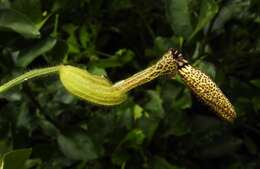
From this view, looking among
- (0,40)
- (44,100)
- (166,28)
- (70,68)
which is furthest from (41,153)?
(166,28)

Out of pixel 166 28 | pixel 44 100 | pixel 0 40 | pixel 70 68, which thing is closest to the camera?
pixel 70 68

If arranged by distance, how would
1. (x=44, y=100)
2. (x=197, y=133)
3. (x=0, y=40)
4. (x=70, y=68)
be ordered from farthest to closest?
(x=197, y=133), (x=44, y=100), (x=0, y=40), (x=70, y=68)

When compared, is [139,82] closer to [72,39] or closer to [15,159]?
[15,159]

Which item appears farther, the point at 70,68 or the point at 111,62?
the point at 111,62

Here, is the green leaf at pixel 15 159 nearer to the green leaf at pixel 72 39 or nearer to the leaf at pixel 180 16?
the leaf at pixel 180 16

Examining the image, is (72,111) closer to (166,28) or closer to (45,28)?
(45,28)
